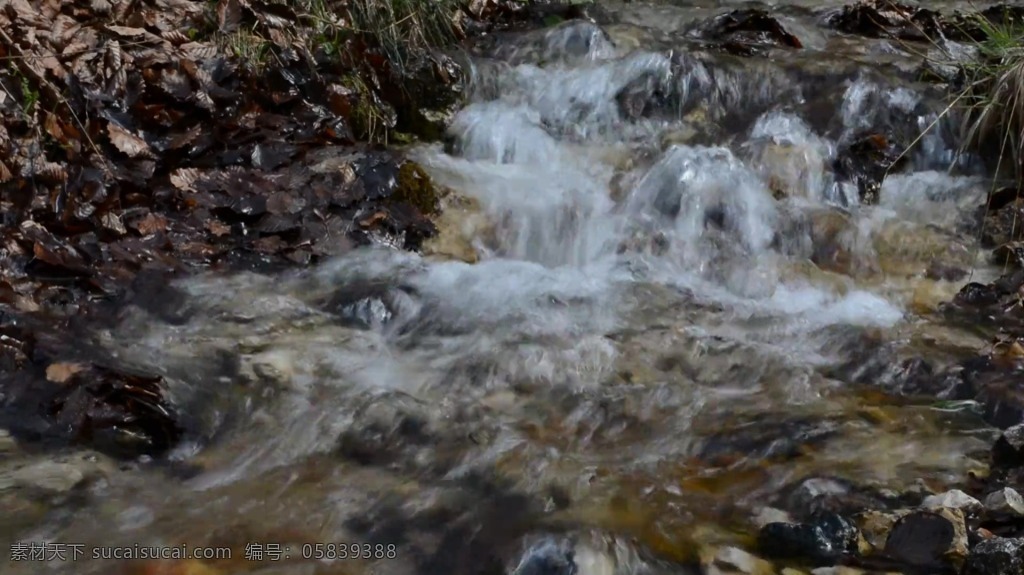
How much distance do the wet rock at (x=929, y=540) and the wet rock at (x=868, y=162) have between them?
3061 mm

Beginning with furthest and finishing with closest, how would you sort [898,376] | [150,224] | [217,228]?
[217,228] → [150,224] → [898,376]

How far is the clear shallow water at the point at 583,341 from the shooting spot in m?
2.93

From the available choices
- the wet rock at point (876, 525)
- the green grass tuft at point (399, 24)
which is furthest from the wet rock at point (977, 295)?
the green grass tuft at point (399, 24)

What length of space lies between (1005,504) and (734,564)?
0.85 m

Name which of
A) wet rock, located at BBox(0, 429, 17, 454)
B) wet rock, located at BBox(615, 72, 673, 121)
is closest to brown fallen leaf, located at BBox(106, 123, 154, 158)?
wet rock, located at BBox(0, 429, 17, 454)

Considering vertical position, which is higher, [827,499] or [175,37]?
[175,37]

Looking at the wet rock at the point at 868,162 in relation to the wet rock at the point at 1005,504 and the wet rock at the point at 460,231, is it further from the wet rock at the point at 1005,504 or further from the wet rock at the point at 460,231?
the wet rock at the point at 1005,504

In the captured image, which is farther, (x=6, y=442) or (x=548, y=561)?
(x=6, y=442)

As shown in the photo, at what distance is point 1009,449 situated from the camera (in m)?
3.11

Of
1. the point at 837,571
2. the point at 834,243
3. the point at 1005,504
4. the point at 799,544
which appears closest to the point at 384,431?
the point at 799,544

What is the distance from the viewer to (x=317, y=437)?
338 cm

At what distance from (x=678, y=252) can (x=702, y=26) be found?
3113mm

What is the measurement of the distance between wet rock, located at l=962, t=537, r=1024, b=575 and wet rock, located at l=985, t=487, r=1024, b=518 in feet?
0.75

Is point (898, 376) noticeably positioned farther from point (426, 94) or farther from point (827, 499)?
point (426, 94)
